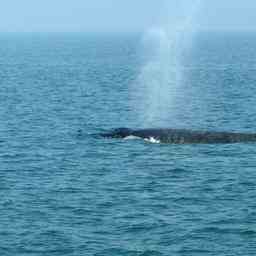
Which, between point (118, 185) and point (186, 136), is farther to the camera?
point (186, 136)

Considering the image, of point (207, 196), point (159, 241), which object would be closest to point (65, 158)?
point (207, 196)

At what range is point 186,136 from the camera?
77938mm

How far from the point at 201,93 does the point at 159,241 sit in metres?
86.7

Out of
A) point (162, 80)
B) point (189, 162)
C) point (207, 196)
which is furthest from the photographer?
point (162, 80)

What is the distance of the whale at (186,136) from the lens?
7719cm

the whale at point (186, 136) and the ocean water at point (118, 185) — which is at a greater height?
the whale at point (186, 136)

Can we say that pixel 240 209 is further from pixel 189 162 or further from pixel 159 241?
pixel 189 162

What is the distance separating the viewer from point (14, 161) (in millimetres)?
70062

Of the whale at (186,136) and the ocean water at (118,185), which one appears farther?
the whale at (186,136)

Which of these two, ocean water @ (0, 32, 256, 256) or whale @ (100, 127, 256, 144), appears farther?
whale @ (100, 127, 256, 144)

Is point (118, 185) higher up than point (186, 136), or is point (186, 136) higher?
point (186, 136)

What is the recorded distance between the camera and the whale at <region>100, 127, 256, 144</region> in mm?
77188

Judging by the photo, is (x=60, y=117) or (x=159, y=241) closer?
(x=159, y=241)

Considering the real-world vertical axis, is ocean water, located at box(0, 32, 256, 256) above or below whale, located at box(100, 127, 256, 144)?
below
